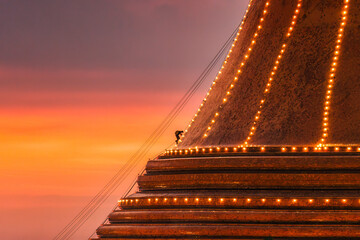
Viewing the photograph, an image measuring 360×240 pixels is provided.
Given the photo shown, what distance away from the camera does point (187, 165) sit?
45.4ft

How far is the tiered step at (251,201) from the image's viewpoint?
41.0 ft

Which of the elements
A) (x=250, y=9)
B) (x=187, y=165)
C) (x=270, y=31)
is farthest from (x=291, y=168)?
(x=250, y=9)

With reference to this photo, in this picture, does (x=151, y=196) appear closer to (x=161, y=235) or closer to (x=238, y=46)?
(x=161, y=235)

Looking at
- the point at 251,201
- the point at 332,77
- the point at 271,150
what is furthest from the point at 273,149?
the point at 332,77

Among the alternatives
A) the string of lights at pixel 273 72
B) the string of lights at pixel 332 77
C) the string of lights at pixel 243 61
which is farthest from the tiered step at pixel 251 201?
the string of lights at pixel 243 61

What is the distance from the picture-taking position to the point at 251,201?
12867 millimetres

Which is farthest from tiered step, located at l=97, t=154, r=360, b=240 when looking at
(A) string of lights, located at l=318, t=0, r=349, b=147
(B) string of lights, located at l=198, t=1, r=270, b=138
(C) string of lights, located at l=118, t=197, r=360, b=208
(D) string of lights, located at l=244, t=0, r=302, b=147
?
(B) string of lights, located at l=198, t=1, r=270, b=138

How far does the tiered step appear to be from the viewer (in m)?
12.5

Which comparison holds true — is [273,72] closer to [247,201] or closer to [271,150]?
[271,150]

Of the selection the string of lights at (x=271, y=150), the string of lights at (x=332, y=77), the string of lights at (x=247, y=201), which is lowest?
the string of lights at (x=247, y=201)

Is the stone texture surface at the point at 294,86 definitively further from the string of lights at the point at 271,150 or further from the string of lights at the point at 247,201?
the string of lights at the point at 247,201

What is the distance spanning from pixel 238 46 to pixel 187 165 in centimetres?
254

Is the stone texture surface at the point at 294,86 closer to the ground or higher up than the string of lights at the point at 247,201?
higher up

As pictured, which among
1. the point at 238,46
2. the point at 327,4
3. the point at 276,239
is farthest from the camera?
the point at 238,46
